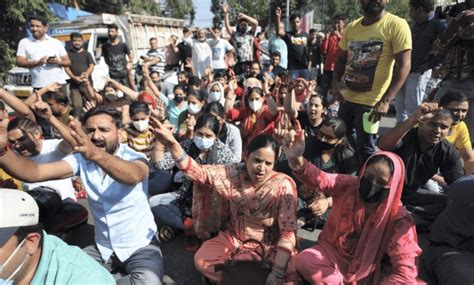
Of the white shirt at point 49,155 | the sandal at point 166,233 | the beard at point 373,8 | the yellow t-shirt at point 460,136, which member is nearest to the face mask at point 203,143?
the sandal at point 166,233

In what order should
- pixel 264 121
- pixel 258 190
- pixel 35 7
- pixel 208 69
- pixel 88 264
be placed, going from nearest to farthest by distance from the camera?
pixel 88 264, pixel 258 190, pixel 264 121, pixel 208 69, pixel 35 7

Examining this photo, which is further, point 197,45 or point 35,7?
point 35,7

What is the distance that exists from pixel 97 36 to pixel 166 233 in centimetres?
714

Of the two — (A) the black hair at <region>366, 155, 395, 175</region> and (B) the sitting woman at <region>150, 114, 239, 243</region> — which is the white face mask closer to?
(B) the sitting woman at <region>150, 114, 239, 243</region>

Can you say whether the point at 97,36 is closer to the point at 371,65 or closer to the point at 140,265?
the point at 371,65

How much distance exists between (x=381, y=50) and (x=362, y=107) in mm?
476

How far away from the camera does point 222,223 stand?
2830mm

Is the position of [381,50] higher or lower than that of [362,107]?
higher

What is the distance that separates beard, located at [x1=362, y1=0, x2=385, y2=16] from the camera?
3.06 meters

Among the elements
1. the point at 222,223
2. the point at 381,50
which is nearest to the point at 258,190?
the point at 222,223

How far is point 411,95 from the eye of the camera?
466cm

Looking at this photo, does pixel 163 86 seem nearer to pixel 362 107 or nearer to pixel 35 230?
pixel 362 107

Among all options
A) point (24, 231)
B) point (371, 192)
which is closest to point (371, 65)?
point (371, 192)

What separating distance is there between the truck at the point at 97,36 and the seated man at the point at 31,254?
6.29 metres
